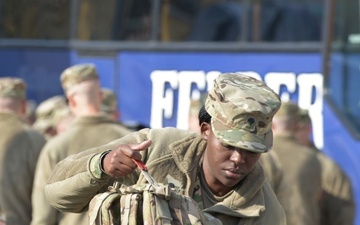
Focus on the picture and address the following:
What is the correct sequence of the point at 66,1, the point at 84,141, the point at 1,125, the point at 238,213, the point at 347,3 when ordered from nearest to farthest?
the point at 238,213, the point at 84,141, the point at 1,125, the point at 347,3, the point at 66,1

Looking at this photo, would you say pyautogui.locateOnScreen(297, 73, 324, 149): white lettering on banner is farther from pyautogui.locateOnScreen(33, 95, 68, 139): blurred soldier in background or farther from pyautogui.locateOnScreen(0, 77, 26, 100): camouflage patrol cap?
pyautogui.locateOnScreen(0, 77, 26, 100): camouflage patrol cap

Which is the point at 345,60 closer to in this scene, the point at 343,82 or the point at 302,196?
the point at 343,82

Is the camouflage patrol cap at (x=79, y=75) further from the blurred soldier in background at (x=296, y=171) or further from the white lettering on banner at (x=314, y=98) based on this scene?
the white lettering on banner at (x=314, y=98)

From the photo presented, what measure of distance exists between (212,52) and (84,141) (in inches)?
153

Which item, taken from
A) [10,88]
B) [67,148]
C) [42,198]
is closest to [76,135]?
[67,148]

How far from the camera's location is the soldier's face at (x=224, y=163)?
4793 mm

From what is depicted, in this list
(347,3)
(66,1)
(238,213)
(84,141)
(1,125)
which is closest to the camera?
(238,213)

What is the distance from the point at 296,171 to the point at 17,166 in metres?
1.85

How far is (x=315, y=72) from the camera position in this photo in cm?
1127

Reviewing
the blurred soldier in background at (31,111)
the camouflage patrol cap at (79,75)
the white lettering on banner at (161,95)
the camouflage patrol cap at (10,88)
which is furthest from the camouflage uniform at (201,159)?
the blurred soldier in background at (31,111)

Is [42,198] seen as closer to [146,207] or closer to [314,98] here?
[314,98]

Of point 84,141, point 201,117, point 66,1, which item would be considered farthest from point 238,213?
point 66,1

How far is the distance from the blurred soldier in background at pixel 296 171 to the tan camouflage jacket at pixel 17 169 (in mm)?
1631

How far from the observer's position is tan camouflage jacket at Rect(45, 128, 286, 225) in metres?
4.86
